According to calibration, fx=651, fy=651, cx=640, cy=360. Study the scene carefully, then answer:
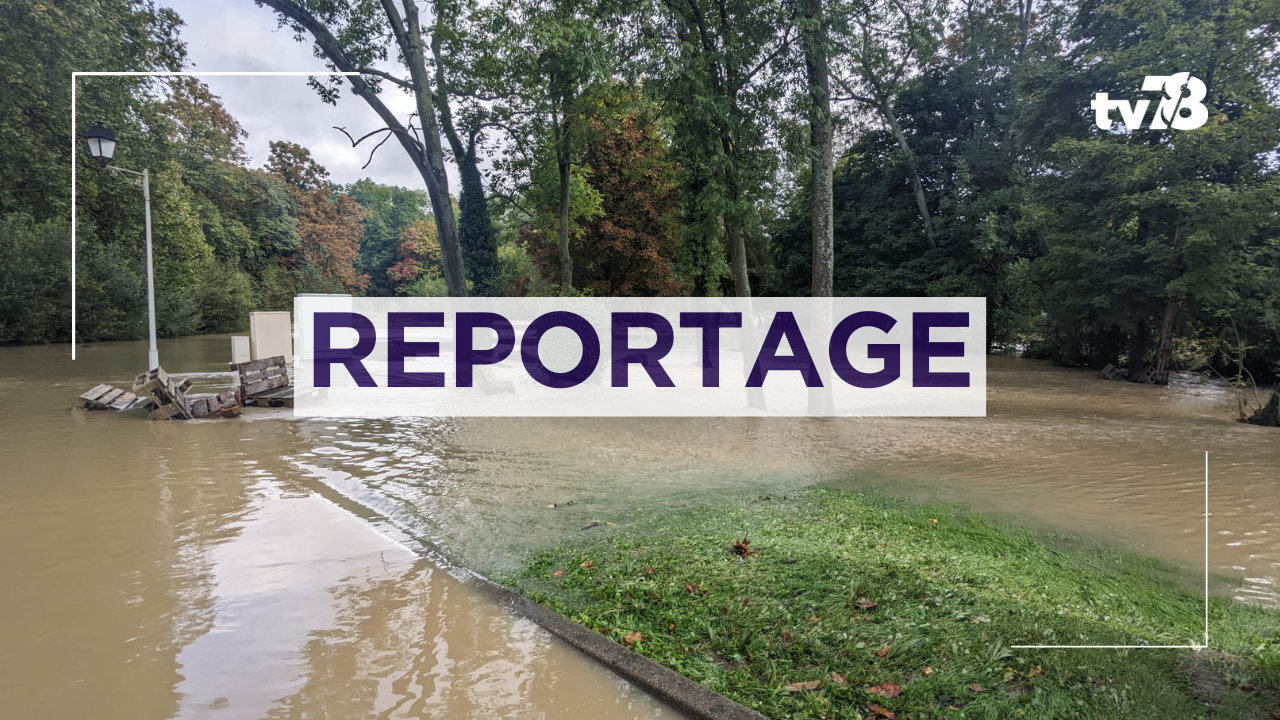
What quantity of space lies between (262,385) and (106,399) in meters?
2.35

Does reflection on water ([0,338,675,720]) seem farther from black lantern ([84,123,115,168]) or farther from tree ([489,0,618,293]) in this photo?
tree ([489,0,618,293])

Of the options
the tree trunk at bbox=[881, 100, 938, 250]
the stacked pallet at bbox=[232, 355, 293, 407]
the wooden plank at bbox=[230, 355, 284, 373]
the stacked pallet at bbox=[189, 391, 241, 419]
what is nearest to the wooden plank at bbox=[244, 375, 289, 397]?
the stacked pallet at bbox=[232, 355, 293, 407]

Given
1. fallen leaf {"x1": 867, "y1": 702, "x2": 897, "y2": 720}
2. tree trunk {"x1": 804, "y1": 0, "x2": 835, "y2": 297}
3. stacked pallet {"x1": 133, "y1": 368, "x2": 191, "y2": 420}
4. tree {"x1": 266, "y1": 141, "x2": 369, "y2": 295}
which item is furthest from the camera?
tree {"x1": 266, "y1": 141, "x2": 369, "y2": 295}

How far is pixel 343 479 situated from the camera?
7.24 m

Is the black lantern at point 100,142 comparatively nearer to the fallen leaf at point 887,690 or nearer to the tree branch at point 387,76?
the tree branch at point 387,76

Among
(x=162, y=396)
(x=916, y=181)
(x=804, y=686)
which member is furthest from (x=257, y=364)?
(x=916, y=181)

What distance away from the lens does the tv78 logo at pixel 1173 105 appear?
13430 mm

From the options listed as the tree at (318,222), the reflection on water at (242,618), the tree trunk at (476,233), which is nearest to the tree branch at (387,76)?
the tree trunk at (476,233)

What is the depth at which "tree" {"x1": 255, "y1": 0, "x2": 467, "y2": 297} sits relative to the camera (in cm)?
1491

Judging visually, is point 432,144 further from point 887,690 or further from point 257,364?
point 887,690

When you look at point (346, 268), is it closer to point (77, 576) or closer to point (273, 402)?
point (273, 402)

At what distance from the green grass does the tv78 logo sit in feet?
42.7

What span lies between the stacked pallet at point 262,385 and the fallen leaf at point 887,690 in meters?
12.1

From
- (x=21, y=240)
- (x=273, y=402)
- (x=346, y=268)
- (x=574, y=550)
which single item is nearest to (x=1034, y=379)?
(x=574, y=550)
